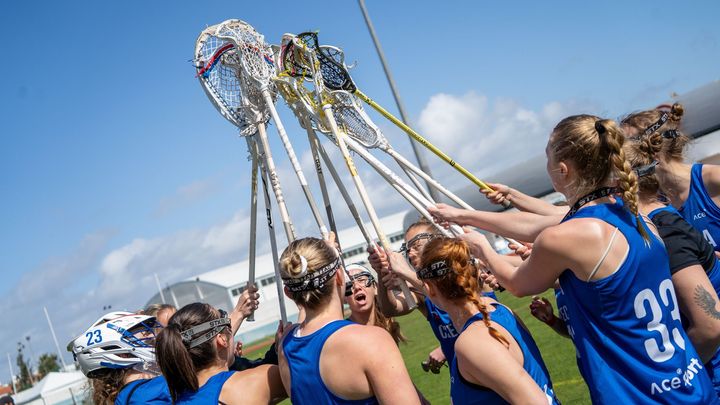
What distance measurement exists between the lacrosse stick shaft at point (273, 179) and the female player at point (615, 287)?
207 cm

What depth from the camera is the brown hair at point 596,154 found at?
8.11ft

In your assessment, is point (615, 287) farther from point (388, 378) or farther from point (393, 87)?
point (393, 87)

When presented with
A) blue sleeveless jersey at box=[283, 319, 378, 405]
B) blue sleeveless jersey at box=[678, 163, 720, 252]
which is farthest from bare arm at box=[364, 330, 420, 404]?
blue sleeveless jersey at box=[678, 163, 720, 252]

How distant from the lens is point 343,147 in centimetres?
424

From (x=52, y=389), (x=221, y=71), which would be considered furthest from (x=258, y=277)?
(x=221, y=71)

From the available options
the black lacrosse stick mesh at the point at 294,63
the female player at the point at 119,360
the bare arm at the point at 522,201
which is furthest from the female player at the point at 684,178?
the female player at the point at 119,360

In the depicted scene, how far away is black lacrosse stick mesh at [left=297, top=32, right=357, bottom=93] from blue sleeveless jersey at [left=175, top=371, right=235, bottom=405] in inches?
100

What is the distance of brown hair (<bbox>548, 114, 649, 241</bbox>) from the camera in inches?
97.3

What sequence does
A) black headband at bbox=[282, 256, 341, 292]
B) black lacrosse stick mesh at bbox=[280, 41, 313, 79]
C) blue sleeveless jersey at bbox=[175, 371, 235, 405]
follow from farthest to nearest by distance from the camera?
black lacrosse stick mesh at bbox=[280, 41, 313, 79] → blue sleeveless jersey at bbox=[175, 371, 235, 405] → black headband at bbox=[282, 256, 341, 292]

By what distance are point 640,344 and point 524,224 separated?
2.70 ft

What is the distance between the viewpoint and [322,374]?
2.76 metres

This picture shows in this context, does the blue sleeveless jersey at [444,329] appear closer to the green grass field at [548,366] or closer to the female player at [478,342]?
the female player at [478,342]

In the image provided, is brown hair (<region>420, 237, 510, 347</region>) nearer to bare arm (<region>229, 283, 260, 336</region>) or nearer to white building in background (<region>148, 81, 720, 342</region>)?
bare arm (<region>229, 283, 260, 336</region>)

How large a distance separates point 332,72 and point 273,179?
42.5 inches
